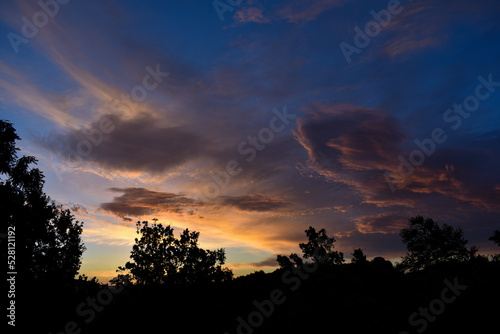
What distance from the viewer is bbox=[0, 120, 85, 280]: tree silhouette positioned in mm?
27219

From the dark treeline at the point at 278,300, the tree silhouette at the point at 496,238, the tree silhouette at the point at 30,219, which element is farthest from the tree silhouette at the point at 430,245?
the tree silhouette at the point at 30,219

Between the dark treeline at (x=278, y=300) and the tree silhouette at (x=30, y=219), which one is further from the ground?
the tree silhouette at (x=30, y=219)

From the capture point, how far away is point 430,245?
4419 centimetres

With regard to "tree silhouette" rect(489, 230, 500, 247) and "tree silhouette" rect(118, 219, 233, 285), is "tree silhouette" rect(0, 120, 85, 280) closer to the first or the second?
"tree silhouette" rect(118, 219, 233, 285)

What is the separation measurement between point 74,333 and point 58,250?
72.9 feet

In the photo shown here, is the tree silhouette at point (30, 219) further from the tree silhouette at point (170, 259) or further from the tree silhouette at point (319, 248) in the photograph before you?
the tree silhouette at point (319, 248)

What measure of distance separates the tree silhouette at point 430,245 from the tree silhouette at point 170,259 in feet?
100

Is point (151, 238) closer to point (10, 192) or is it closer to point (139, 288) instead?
point (10, 192)

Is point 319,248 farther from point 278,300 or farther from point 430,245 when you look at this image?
point 278,300

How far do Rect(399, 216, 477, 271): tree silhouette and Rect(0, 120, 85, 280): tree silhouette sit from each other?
49.0 m

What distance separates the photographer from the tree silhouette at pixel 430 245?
4306 centimetres

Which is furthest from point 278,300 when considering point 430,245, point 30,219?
point 430,245

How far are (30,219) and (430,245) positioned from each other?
182 ft

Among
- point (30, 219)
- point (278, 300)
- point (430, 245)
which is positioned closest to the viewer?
point (278, 300)
